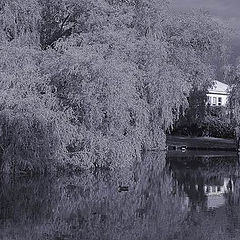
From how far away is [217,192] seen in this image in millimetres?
16016

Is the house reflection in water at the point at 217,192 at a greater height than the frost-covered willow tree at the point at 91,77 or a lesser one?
lesser

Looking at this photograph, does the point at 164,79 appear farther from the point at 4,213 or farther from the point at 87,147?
the point at 4,213

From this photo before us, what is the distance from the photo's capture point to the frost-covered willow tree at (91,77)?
17641 mm

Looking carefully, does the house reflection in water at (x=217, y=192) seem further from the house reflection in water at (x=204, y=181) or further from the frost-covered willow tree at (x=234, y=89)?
the frost-covered willow tree at (x=234, y=89)

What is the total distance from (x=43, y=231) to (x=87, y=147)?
8.66m

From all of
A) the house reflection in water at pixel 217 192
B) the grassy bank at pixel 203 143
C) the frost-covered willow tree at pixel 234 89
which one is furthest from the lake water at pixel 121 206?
the grassy bank at pixel 203 143

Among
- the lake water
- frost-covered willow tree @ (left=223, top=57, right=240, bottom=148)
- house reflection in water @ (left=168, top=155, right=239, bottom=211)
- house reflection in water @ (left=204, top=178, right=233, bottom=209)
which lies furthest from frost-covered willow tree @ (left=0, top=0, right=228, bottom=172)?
frost-covered willow tree @ (left=223, top=57, right=240, bottom=148)

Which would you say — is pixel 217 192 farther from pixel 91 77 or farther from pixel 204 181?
pixel 91 77

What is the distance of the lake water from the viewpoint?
33.1ft

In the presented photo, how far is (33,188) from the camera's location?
15.6 m

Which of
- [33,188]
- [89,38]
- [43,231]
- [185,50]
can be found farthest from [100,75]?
[185,50]

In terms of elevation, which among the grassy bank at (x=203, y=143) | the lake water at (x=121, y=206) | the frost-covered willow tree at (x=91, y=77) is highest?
the frost-covered willow tree at (x=91, y=77)

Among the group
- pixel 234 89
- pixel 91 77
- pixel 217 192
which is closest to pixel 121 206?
pixel 217 192

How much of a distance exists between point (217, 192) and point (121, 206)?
13.6 feet
